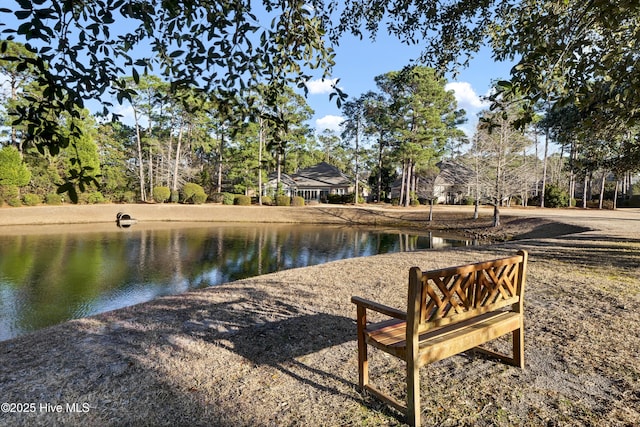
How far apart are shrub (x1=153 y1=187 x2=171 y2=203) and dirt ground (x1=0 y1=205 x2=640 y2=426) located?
97.2ft

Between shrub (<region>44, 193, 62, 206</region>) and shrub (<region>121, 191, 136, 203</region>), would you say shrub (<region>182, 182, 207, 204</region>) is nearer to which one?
shrub (<region>121, 191, 136, 203</region>)

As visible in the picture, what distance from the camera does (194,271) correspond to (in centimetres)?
1101

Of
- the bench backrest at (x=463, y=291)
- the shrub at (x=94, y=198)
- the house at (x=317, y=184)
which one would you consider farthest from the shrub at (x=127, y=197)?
the bench backrest at (x=463, y=291)

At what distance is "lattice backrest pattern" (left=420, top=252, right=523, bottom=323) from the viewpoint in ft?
8.41

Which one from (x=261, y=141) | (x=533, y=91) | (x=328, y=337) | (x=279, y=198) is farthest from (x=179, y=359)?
(x=261, y=141)

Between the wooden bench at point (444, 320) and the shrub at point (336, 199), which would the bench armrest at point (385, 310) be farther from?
the shrub at point (336, 199)

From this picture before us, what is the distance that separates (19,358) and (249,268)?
827 centimetres

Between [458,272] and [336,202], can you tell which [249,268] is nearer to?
[458,272]

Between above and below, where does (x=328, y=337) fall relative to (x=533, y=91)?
below

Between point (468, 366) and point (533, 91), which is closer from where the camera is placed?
point (533, 91)

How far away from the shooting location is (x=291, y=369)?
3.24 meters

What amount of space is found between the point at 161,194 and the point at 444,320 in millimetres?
33729

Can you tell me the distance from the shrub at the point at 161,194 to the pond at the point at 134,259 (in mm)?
9545

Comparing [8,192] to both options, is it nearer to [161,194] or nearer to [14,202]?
[14,202]
